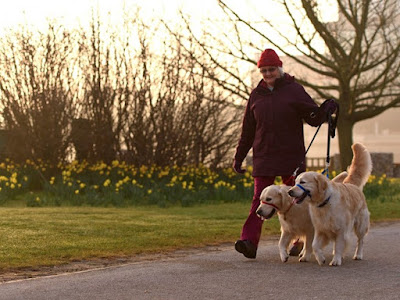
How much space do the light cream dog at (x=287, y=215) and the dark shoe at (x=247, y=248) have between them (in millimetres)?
287

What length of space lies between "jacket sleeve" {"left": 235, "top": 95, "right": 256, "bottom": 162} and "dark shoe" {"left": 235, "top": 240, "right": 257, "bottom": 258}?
3.06 feet

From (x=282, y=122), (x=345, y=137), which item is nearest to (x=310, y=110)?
(x=282, y=122)

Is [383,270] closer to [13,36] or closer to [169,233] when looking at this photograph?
[169,233]

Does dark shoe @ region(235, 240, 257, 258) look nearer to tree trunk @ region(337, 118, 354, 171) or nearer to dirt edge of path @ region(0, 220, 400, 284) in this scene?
dirt edge of path @ region(0, 220, 400, 284)

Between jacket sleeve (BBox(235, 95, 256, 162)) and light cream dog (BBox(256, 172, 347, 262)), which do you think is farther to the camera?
jacket sleeve (BBox(235, 95, 256, 162))

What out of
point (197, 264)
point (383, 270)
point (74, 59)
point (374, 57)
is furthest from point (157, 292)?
point (374, 57)

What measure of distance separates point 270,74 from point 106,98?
10074mm

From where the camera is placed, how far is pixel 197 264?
832 cm

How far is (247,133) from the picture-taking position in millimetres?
9055

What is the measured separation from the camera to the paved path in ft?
21.7

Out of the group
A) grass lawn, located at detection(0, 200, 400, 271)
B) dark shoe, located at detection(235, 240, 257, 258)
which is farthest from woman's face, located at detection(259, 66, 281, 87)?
grass lawn, located at detection(0, 200, 400, 271)

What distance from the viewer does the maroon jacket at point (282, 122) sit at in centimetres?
867

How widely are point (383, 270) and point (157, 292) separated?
231 cm

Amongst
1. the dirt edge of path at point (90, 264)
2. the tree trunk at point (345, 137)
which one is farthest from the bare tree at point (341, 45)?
the dirt edge of path at point (90, 264)
